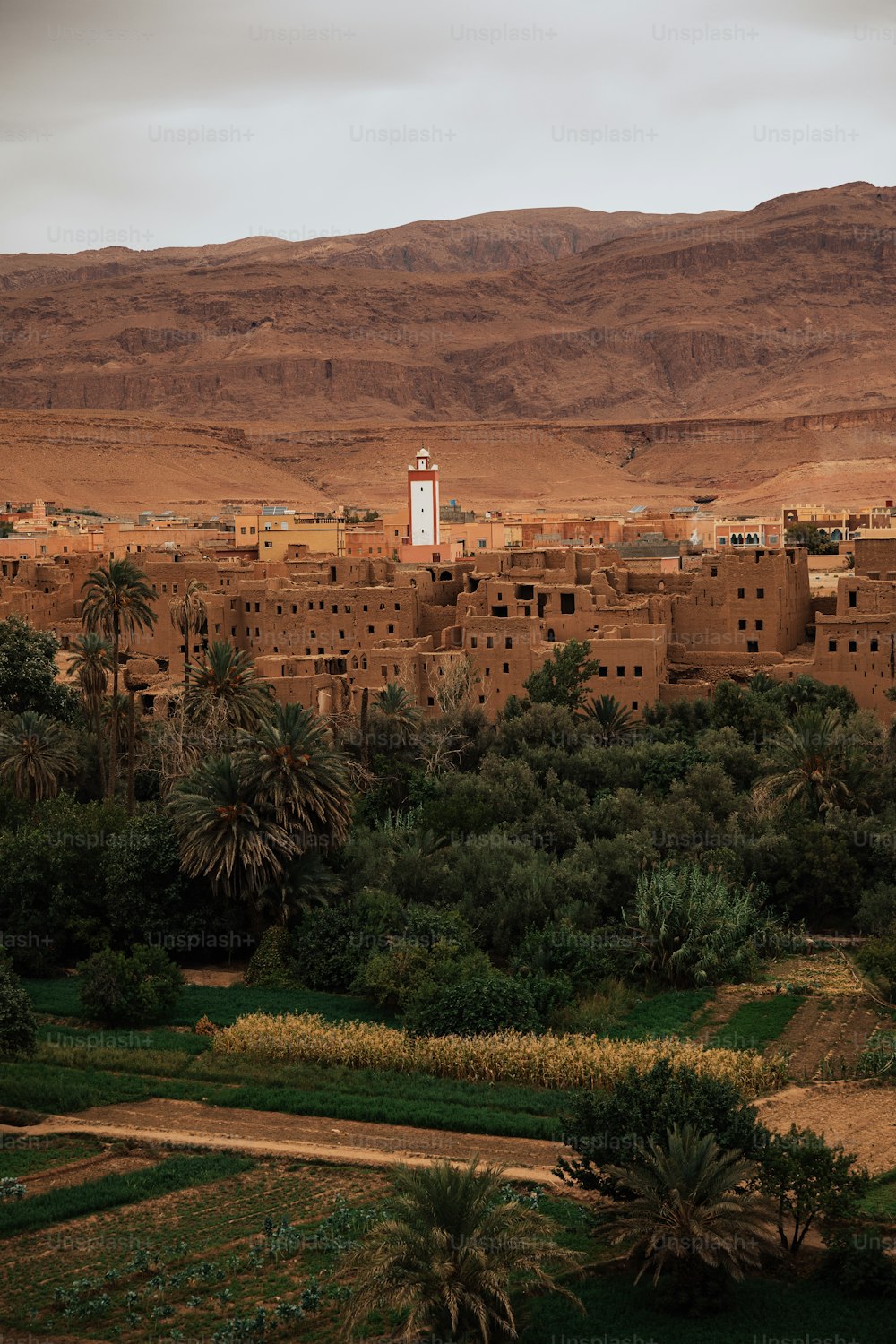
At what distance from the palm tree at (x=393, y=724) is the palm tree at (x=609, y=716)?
3.73 metres

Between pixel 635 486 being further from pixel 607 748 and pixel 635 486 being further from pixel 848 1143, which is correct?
pixel 848 1143

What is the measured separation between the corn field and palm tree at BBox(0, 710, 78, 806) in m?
10.6

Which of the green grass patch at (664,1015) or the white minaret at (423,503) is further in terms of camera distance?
the white minaret at (423,503)

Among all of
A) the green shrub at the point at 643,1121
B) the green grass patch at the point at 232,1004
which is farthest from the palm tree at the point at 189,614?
the green shrub at the point at 643,1121

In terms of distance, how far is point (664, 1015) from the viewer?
25516 mm

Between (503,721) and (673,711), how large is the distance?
12.3 ft

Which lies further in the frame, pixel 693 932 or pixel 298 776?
pixel 298 776

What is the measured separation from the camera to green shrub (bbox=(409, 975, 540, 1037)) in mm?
24375

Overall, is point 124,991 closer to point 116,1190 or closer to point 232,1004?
point 232,1004

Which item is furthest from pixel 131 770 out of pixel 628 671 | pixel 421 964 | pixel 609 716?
pixel 628 671

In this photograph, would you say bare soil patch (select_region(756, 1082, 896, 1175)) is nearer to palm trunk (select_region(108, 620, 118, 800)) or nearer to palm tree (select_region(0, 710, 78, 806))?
palm trunk (select_region(108, 620, 118, 800))

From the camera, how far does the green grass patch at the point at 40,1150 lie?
20297 mm

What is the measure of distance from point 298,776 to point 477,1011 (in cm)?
688

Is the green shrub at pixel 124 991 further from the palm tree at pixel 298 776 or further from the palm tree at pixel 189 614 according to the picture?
the palm tree at pixel 189 614
